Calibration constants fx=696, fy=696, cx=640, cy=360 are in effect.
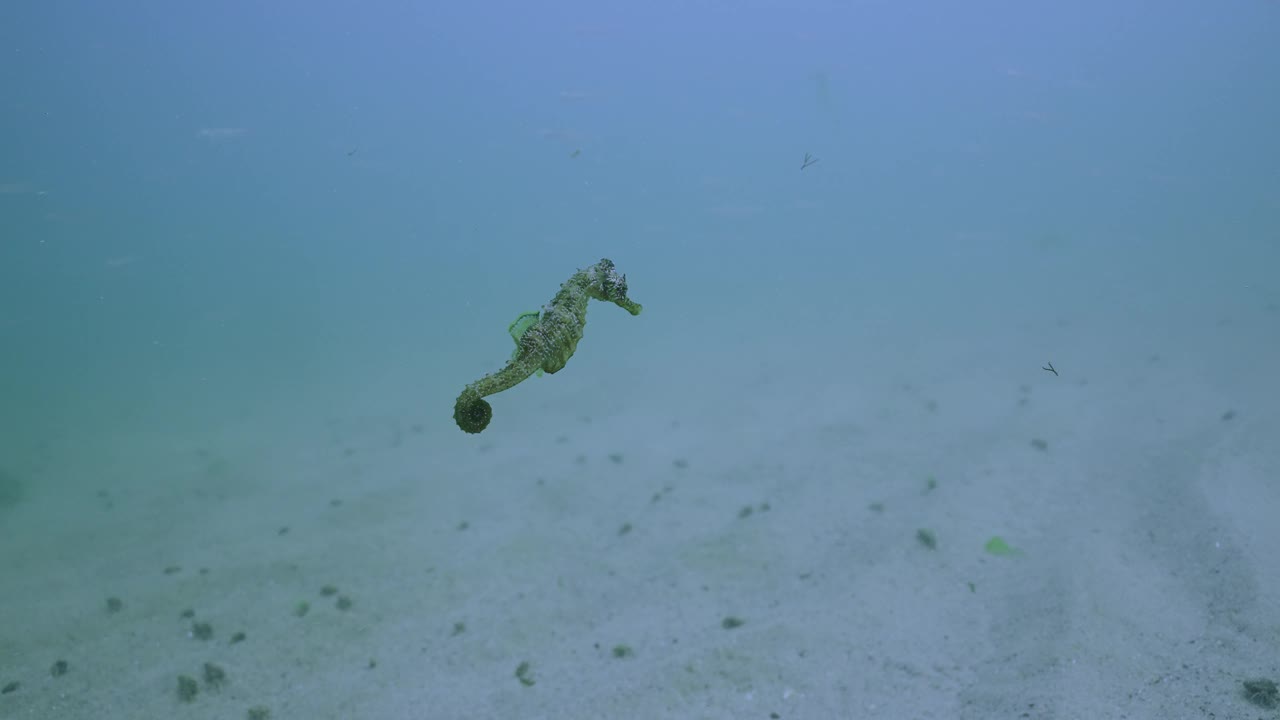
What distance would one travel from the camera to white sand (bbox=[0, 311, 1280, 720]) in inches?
185

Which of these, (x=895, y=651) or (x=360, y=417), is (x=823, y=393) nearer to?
(x=895, y=651)

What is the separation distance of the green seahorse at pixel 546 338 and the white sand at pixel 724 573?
286 cm

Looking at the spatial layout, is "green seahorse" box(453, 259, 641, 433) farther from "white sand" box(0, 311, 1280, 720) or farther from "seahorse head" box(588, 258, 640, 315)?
"white sand" box(0, 311, 1280, 720)

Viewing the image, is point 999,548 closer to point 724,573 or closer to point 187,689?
point 724,573

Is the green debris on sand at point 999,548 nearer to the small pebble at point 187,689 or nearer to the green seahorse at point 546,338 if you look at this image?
the green seahorse at point 546,338

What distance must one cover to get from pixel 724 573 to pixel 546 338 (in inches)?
160

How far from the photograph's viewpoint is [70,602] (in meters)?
6.93

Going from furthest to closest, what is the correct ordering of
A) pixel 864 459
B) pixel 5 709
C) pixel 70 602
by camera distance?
pixel 864 459 → pixel 70 602 → pixel 5 709

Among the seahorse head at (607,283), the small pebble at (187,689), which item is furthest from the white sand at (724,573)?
the seahorse head at (607,283)

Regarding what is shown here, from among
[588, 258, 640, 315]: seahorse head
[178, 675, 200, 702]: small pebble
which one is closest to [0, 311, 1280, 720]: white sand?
[178, 675, 200, 702]: small pebble

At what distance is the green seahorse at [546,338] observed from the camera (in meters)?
2.54

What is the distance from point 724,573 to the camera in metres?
6.17

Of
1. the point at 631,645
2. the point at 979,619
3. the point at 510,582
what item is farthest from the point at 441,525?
the point at 979,619

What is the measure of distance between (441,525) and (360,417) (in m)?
8.05
